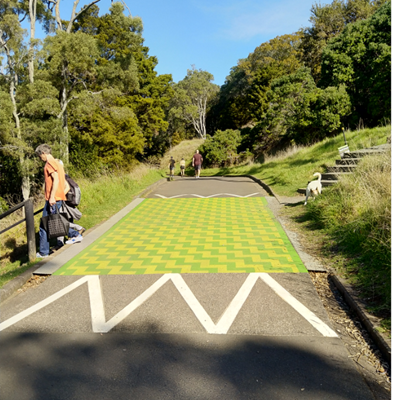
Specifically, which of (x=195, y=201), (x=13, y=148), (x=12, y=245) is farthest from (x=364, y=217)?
(x=13, y=148)

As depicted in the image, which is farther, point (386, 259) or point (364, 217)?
point (364, 217)

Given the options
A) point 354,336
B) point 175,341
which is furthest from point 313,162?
point 175,341

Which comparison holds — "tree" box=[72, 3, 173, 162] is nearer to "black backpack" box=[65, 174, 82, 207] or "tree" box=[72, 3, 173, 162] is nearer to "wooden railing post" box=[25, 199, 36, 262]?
"black backpack" box=[65, 174, 82, 207]

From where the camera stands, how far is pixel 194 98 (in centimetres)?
6091

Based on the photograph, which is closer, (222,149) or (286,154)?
(286,154)

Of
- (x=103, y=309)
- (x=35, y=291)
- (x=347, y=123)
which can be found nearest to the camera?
(x=103, y=309)

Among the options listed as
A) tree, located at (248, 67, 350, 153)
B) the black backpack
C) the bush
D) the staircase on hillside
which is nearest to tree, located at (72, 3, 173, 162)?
the bush

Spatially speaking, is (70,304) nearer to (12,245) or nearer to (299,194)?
(12,245)

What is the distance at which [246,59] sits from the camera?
5344 cm

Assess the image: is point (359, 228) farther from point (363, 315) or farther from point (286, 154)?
point (286, 154)

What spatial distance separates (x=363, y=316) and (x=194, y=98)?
198 ft

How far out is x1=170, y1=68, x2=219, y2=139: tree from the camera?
55.8 meters

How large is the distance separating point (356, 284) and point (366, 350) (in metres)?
1.33

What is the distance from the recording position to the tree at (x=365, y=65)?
2686cm
